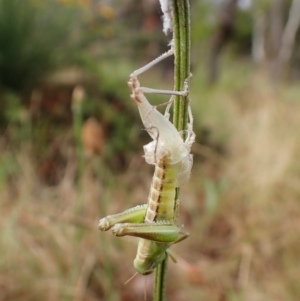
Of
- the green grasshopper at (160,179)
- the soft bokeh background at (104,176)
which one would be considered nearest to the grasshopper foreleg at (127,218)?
the green grasshopper at (160,179)

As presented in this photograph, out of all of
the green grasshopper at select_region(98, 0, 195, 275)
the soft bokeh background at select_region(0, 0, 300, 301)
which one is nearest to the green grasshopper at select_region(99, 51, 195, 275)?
the green grasshopper at select_region(98, 0, 195, 275)

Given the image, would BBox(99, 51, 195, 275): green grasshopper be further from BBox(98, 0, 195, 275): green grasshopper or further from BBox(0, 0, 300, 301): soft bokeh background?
BBox(0, 0, 300, 301): soft bokeh background

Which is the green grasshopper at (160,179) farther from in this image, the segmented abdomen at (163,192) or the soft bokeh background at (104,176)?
the soft bokeh background at (104,176)

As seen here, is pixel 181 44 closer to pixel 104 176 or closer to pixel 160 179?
pixel 160 179

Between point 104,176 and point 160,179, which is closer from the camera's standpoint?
point 160,179

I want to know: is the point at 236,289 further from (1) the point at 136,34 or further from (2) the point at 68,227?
(1) the point at 136,34

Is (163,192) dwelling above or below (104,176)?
below

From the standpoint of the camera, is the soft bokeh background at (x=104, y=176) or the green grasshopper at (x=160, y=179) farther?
the soft bokeh background at (x=104, y=176)

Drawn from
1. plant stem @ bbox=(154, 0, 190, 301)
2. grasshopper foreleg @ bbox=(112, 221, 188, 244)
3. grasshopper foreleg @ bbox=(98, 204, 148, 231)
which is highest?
plant stem @ bbox=(154, 0, 190, 301)

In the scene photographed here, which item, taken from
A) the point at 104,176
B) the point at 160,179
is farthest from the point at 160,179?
the point at 104,176
